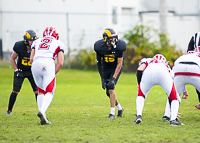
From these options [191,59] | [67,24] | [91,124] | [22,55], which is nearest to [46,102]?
[91,124]

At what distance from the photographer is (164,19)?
25203mm

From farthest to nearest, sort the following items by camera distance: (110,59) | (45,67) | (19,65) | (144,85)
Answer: (19,65)
(110,59)
(45,67)
(144,85)

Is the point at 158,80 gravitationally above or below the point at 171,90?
above

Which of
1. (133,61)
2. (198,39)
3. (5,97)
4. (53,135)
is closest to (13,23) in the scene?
(133,61)

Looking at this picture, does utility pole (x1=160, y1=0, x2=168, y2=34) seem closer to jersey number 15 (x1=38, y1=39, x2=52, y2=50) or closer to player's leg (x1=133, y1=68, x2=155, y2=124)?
jersey number 15 (x1=38, y1=39, x2=52, y2=50)

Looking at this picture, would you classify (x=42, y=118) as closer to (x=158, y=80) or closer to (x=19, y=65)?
(x=158, y=80)

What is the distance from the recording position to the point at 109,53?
28.6ft

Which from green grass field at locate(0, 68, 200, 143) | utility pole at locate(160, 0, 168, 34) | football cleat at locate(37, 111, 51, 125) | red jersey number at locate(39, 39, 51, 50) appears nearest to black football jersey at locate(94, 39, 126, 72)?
green grass field at locate(0, 68, 200, 143)

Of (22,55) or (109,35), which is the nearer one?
(109,35)

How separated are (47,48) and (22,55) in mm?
1815

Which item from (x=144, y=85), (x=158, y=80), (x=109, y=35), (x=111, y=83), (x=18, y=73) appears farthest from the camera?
(x=18, y=73)

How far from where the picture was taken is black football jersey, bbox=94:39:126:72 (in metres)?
8.66

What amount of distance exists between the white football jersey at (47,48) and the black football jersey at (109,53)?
1.23 metres

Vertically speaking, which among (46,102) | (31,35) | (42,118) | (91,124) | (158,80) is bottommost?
(91,124)
